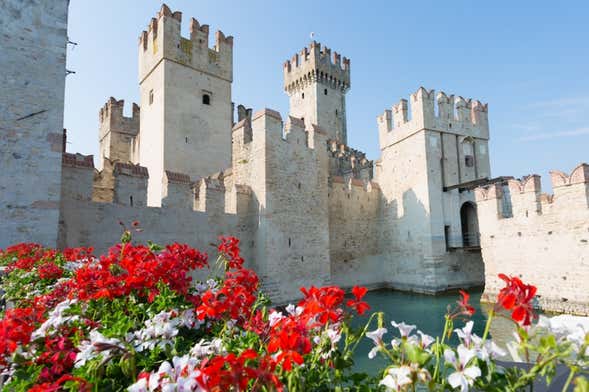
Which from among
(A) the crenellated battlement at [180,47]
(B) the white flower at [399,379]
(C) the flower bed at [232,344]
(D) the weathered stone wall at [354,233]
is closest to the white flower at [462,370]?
(C) the flower bed at [232,344]

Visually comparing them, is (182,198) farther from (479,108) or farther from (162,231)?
(479,108)

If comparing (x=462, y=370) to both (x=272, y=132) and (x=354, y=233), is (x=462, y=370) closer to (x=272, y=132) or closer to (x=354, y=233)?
(x=272, y=132)

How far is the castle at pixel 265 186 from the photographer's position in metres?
9.27

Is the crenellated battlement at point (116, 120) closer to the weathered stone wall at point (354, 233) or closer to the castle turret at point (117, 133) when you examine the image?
the castle turret at point (117, 133)

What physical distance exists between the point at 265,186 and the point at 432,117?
33.7 feet

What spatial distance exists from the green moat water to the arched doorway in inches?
104

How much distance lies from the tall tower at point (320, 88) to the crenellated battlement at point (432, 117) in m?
12.8

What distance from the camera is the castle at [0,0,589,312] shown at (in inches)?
365

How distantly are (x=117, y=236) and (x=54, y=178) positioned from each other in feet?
7.75

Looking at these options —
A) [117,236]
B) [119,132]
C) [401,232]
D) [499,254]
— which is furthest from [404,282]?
[119,132]

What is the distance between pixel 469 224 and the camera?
60.8 feet

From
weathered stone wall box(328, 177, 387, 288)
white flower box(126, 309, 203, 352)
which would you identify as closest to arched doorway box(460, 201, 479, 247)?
weathered stone wall box(328, 177, 387, 288)

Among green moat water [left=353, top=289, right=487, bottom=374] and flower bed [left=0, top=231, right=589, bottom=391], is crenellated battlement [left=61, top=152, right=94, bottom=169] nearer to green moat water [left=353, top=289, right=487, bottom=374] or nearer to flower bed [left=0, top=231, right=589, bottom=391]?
flower bed [left=0, top=231, right=589, bottom=391]

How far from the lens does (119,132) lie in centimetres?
2055
